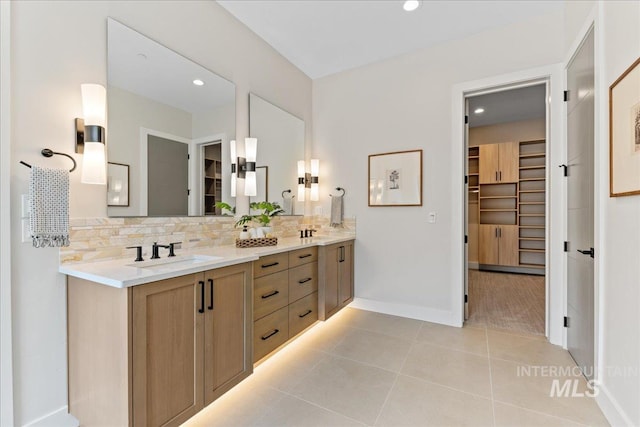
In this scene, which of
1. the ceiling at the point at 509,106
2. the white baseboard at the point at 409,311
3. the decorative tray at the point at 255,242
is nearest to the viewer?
the decorative tray at the point at 255,242

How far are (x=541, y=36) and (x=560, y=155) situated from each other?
112cm

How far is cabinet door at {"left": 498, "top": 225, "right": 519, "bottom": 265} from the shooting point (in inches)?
212

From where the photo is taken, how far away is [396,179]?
3.28m

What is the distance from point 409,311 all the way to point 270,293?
1817 mm

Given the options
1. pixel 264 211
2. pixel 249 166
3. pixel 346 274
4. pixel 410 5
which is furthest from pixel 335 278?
pixel 410 5

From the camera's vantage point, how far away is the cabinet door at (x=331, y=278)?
2.88m

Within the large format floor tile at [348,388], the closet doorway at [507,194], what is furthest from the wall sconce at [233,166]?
the closet doorway at [507,194]

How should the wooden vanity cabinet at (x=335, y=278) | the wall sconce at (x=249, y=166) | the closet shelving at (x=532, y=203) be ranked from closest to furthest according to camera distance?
the wall sconce at (x=249, y=166), the wooden vanity cabinet at (x=335, y=278), the closet shelving at (x=532, y=203)

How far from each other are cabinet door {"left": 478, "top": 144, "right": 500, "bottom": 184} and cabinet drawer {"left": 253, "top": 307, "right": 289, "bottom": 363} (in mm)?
5094

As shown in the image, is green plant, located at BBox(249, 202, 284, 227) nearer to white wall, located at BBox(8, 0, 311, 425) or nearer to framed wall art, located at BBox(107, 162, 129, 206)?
framed wall art, located at BBox(107, 162, 129, 206)

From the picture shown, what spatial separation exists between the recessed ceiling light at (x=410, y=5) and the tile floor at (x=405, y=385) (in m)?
3.03

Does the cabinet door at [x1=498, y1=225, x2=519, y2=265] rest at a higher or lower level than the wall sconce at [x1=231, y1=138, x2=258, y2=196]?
lower

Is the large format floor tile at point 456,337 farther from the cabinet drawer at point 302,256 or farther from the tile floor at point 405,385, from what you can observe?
the cabinet drawer at point 302,256
